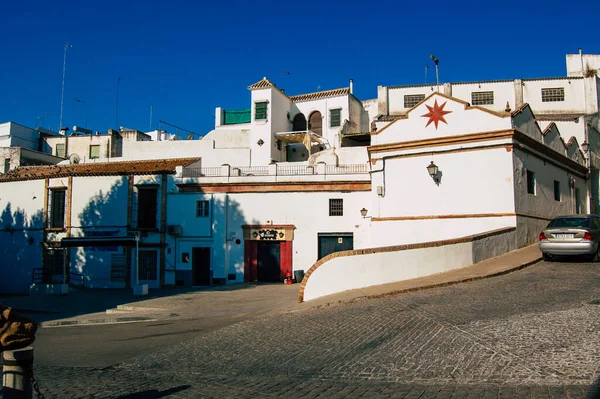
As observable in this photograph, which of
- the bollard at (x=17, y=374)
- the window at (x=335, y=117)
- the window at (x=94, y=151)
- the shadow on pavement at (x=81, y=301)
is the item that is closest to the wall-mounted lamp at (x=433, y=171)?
the shadow on pavement at (x=81, y=301)

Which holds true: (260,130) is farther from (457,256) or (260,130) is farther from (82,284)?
(457,256)

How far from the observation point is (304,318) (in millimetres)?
11195

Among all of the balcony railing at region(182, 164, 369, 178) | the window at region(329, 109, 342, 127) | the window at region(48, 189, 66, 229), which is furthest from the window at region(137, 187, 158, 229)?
the window at region(329, 109, 342, 127)

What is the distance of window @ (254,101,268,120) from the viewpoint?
3619 centimetres

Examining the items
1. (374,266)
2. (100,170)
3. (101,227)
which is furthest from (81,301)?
(374,266)

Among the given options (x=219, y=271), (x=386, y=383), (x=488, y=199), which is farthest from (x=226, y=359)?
(x=219, y=271)

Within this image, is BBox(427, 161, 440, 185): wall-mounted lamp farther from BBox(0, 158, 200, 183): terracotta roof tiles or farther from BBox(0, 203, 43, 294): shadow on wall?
BBox(0, 203, 43, 294): shadow on wall

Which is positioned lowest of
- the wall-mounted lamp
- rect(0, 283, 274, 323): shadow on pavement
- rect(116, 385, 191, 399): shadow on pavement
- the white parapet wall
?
rect(0, 283, 274, 323): shadow on pavement

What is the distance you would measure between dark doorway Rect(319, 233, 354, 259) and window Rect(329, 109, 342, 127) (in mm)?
13885

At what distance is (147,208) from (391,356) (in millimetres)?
22614

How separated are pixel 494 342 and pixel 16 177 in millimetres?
30414

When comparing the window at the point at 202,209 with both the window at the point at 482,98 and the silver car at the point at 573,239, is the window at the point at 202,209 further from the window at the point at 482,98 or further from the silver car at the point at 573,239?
the window at the point at 482,98

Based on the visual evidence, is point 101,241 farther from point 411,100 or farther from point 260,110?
point 411,100

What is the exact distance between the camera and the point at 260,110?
119 ft
